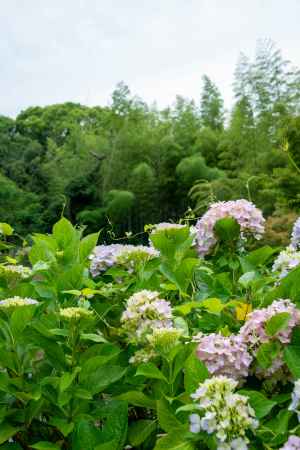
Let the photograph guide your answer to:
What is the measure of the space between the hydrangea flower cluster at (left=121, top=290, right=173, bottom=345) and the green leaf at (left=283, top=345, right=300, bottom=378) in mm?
134

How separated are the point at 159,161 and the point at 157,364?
16.7 metres

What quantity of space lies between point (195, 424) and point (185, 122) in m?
17.9

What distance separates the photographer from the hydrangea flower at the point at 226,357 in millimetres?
513

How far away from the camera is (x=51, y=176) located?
20828 millimetres

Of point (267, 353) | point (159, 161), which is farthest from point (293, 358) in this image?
point (159, 161)

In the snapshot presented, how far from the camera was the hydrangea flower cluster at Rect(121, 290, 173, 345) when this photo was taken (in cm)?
58

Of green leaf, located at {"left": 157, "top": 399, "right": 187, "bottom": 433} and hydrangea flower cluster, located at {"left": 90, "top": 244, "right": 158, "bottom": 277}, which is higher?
hydrangea flower cluster, located at {"left": 90, "top": 244, "right": 158, "bottom": 277}

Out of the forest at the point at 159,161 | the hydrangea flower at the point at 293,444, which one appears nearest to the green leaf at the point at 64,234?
the hydrangea flower at the point at 293,444

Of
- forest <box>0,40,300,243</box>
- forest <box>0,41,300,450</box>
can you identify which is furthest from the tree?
forest <box>0,41,300,450</box>

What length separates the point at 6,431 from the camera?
561 millimetres

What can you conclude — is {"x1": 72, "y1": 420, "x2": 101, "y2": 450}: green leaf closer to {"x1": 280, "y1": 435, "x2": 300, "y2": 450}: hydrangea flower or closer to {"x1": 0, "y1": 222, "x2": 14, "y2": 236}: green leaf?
{"x1": 280, "y1": 435, "x2": 300, "y2": 450}: hydrangea flower

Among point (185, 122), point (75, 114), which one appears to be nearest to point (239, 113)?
point (185, 122)

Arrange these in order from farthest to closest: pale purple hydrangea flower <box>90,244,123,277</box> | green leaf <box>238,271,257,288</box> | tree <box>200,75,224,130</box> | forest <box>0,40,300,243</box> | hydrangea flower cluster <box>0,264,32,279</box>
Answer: tree <box>200,75,224,130</box>
forest <box>0,40,300,243</box>
pale purple hydrangea flower <box>90,244,123,277</box>
hydrangea flower cluster <box>0,264,32,279</box>
green leaf <box>238,271,257,288</box>

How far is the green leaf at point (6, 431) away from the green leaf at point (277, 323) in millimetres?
267
